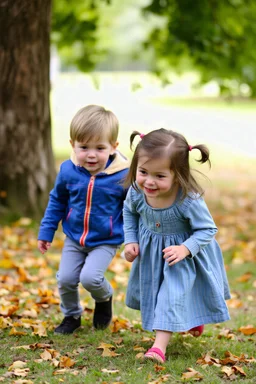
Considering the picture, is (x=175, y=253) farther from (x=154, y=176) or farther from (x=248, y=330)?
(x=248, y=330)

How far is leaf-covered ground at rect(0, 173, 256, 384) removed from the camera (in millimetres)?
3643

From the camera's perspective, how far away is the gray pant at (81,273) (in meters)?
4.25

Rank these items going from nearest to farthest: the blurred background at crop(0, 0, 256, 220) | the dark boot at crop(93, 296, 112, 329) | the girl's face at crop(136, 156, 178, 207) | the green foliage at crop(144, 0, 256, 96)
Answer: the girl's face at crop(136, 156, 178, 207) < the dark boot at crop(93, 296, 112, 329) < the blurred background at crop(0, 0, 256, 220) < the green foliage at crop(144, 0, 256, 96)

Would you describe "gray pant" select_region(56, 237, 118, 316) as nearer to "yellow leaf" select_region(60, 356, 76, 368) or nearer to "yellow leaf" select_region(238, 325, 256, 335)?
"yellow leaf" select_region(60, 356, 76, 368)

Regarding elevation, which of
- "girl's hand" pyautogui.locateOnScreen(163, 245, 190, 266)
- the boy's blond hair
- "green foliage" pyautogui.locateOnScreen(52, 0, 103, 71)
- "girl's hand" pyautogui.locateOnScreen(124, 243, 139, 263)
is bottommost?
"girl's hand" pyautogui.locateOnScreen(124, 243, 139, 263)

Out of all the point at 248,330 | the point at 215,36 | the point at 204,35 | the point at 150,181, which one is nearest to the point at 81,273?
the point at 150,181

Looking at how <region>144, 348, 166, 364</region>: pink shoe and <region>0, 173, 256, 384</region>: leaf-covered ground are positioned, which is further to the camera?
<region>144, 348, 166, 364</region>: pink shoe

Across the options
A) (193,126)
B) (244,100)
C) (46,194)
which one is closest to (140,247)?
(46,194)

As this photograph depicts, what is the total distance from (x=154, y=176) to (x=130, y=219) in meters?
0.45

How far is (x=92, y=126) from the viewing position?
13.8 feet

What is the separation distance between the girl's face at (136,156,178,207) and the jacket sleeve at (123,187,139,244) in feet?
0.81

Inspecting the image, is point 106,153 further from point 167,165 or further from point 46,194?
point 46,194

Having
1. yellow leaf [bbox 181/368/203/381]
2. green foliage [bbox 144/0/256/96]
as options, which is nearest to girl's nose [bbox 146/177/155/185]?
yellow leaf [bbox 181/368/203/381]

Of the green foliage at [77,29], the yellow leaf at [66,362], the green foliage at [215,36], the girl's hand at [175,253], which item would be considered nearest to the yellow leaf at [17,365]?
the yellow leaf at [66,362]
